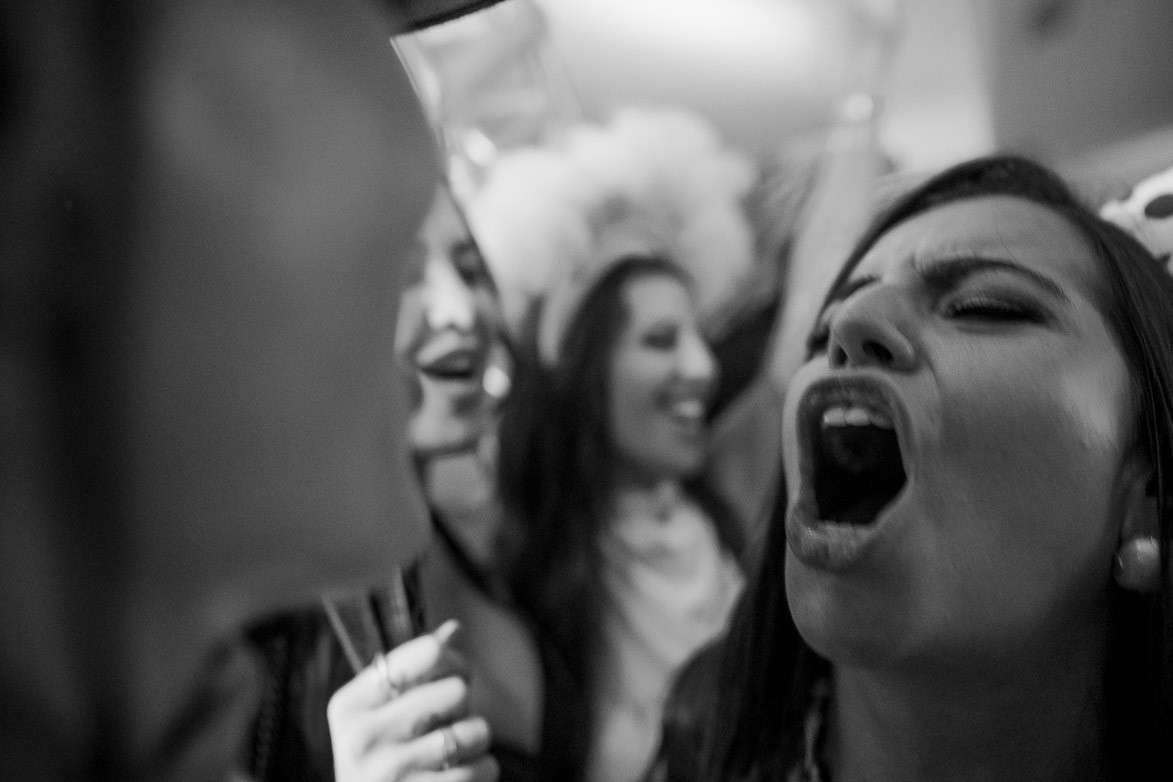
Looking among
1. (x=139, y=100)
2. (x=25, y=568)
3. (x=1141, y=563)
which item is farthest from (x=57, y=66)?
(x=1141, y=563)

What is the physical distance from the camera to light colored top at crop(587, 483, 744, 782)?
1235 millimetres

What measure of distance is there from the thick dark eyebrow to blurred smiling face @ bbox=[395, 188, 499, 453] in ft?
2.17

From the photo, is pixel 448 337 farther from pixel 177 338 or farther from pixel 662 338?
pixel 177 338

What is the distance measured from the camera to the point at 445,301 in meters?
1.25

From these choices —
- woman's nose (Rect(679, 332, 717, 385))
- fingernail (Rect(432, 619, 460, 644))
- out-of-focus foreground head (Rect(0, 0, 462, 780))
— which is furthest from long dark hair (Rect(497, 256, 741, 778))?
out-of-focus foreground head (Rect(0, 0, 462, 780))

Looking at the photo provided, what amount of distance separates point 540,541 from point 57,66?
1.16 metres

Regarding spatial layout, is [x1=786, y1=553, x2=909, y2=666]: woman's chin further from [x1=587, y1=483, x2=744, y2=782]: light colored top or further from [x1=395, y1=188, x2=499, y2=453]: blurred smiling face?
[x1=395, y1=188, x2=499, y2=453]: blurred smiling face

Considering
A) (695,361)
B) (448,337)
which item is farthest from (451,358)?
(695,361)

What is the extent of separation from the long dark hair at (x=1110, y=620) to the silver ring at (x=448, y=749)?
333mm

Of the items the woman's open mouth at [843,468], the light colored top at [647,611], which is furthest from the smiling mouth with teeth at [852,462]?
the light colored top at [647,611]

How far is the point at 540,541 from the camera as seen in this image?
4.50ft

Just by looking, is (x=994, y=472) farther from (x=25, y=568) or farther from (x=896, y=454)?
(x=25, y=568)

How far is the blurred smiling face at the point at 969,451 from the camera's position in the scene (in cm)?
68

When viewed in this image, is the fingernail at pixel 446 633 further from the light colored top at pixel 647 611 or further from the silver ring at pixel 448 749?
the light colored top at pixel 647 611
